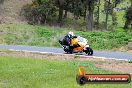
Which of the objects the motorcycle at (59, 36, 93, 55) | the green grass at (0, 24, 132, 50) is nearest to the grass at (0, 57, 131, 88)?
the motorcycle at (59, 36, 93, 55)

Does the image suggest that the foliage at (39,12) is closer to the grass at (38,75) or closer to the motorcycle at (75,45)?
the motorcycle at (75,45)

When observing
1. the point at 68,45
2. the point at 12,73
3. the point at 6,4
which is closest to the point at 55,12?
the point at 6,4

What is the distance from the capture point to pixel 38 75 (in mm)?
12750

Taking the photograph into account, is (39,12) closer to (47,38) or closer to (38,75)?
(47,38)

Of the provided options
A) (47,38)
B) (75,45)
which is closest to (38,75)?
(75,45)

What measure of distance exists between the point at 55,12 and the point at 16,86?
5356 centimetres

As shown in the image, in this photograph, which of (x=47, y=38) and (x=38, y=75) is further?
(x=47, y=38)

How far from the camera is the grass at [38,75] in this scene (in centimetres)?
1085

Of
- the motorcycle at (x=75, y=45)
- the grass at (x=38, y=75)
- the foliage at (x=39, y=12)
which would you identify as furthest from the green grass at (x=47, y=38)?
the foliage at (x=39, y=12)

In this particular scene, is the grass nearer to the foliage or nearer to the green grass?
the green grass

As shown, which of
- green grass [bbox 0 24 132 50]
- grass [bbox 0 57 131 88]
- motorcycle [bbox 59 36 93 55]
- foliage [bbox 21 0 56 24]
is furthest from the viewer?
foliage [bbox 21 0 56 24]

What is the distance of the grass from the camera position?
10852mm

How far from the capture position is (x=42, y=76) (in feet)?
41.2

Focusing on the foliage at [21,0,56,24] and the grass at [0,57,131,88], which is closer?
the grass at [0,57,131,88]
